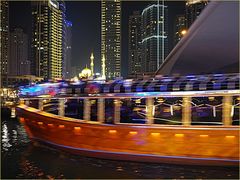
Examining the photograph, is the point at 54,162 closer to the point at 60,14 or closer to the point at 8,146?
the point at 8,146

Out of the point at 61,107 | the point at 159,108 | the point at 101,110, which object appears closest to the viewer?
the point at 101,110

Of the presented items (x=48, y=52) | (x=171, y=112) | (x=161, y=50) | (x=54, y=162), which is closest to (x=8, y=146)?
(x=54, y=162)

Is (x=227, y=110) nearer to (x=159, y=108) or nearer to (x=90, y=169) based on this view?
(x=159, y=108)

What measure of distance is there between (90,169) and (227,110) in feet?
16.0

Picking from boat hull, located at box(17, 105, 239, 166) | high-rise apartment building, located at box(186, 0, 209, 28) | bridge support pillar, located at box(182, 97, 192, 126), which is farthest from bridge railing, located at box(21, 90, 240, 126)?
high-rise apartment building, located at box(186, 0, 209, 28)

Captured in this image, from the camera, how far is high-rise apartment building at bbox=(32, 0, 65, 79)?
108 meters

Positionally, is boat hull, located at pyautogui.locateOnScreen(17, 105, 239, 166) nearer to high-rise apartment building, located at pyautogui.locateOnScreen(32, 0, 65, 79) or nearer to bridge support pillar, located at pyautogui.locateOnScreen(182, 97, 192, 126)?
bridge support pillar, located at pyautogui.locateOnScreen(182, 97, 192, 126)

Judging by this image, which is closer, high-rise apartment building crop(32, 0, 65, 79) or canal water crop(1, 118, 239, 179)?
canal water crop(1, 118, 239, 179)

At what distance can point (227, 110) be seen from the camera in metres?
11.0

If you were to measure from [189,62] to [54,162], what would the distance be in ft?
21.7

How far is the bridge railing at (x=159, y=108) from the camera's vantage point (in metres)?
11.1

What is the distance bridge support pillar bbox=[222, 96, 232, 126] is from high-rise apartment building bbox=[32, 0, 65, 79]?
99.8 metres

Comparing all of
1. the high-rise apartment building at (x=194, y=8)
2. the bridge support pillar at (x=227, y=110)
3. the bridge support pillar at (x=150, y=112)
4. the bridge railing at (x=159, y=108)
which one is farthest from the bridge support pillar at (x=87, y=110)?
the high-rise apartment building at (x=194, y=8)

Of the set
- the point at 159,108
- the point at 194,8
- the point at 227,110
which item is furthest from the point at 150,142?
the point at 194,8
